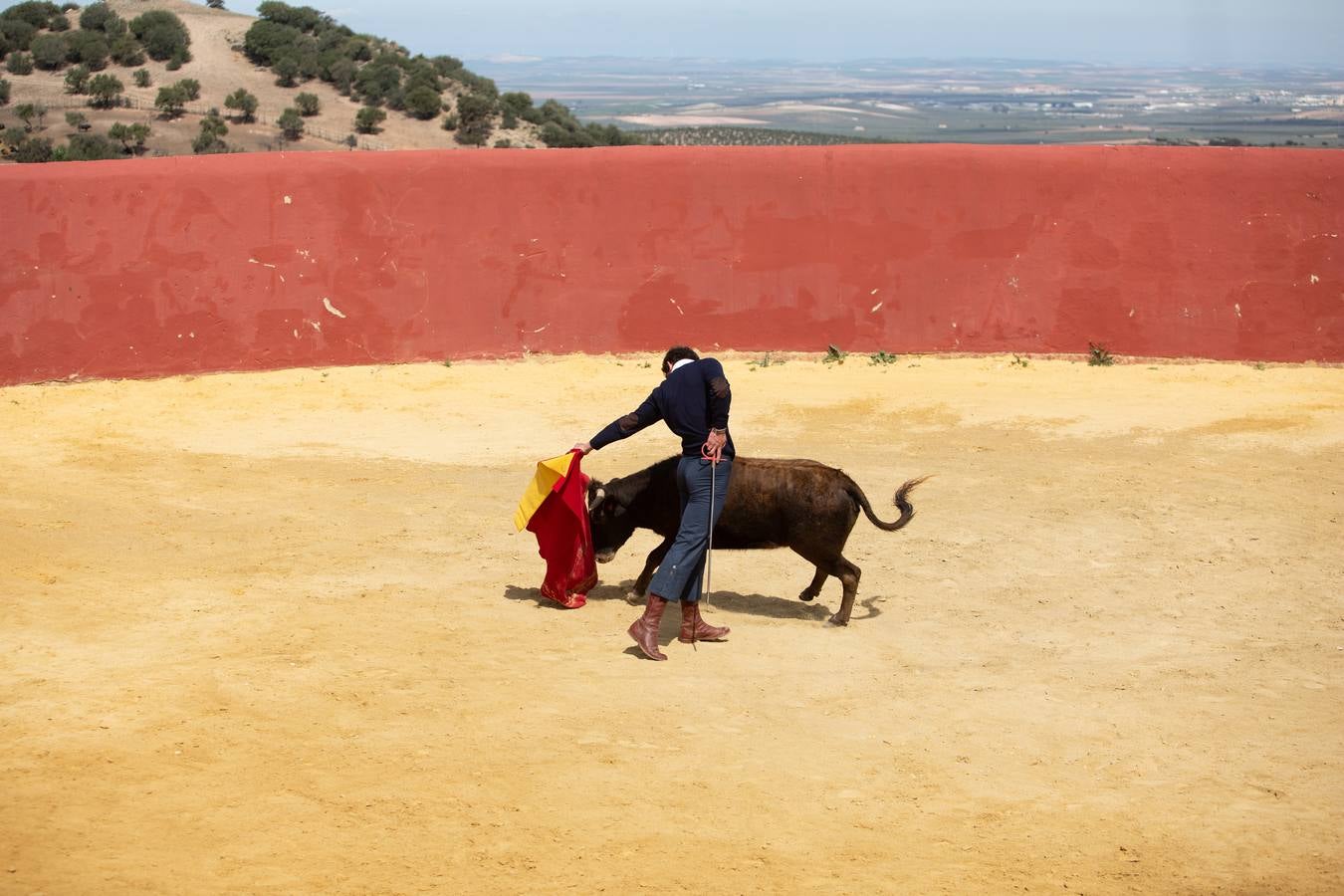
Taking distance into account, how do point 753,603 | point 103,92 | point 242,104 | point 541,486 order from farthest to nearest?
1. point 242,104
2. point 103,92
3. point 753,603
4. point 541,486

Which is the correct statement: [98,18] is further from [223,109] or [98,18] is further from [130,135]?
[130,135]

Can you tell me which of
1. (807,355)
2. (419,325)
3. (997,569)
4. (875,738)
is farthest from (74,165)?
(875,738)

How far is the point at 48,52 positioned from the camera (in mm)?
41719

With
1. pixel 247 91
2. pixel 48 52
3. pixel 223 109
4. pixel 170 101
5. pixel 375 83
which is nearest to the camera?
pixel 170 101

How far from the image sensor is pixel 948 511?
38.2 ft

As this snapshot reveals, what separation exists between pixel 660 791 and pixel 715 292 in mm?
11250

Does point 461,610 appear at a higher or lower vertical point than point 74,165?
lower

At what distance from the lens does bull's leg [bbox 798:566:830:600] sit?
9367 mm

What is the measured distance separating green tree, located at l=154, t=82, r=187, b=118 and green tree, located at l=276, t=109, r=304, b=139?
2.54m

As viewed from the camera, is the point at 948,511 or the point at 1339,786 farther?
the point at 948,511

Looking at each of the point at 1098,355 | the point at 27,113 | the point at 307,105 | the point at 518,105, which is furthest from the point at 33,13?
the point at 1098,355

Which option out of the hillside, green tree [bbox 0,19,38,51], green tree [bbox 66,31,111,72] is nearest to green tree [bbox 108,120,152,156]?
the hillside

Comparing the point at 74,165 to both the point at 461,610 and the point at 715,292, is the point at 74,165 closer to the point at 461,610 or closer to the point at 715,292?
the point at 715,292

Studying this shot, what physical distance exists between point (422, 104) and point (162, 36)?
26.4 ft
